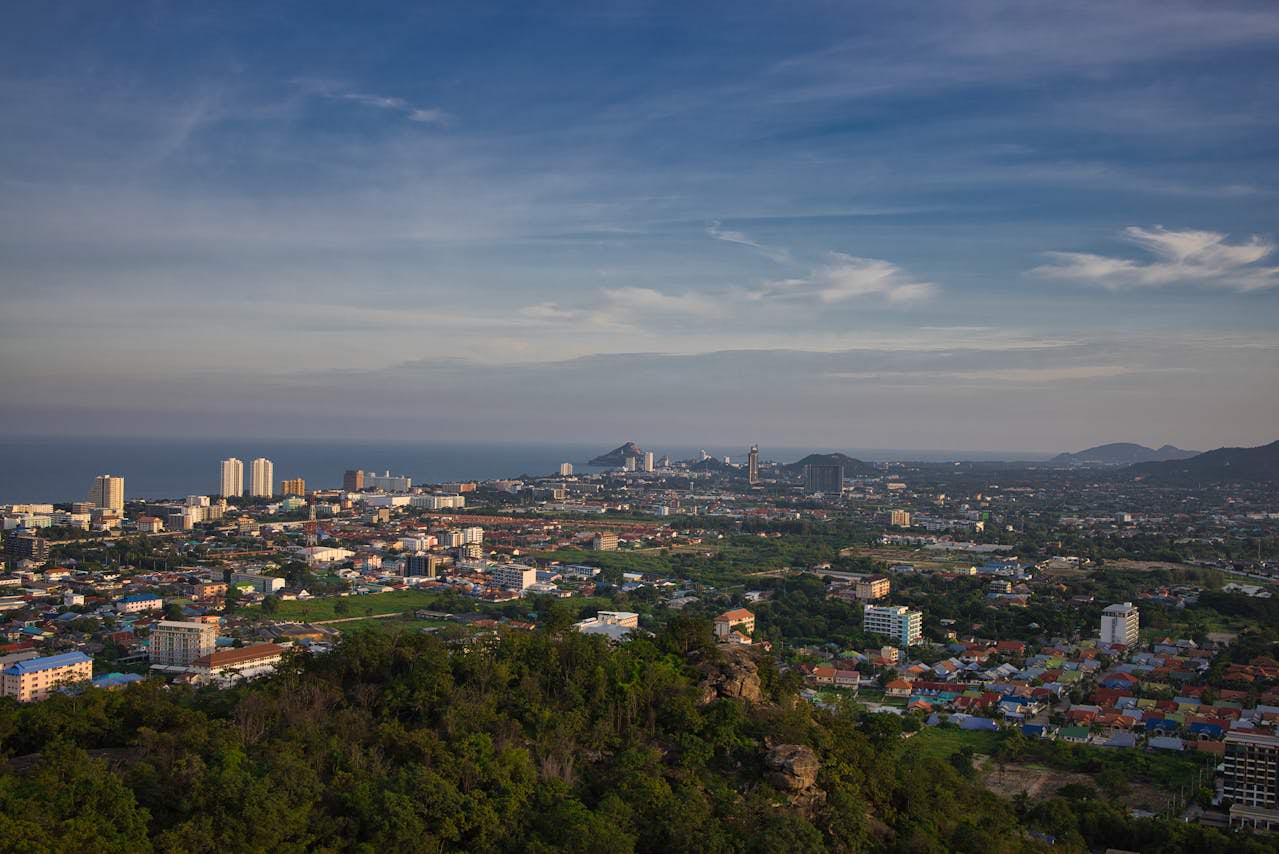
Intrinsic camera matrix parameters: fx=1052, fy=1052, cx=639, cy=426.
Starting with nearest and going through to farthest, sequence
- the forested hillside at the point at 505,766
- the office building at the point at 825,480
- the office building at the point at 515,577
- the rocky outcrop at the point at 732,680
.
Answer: the forested hillside at the point at 505,766
the rocky outcrop at the point at 732,680
the office building at the point at 515,577
the office building at the point at 825,480

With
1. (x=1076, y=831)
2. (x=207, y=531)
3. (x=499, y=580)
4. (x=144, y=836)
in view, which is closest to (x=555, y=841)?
(x=144, y=836)

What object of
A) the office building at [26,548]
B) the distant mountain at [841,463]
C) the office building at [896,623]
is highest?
the distant mountain at [841,463]

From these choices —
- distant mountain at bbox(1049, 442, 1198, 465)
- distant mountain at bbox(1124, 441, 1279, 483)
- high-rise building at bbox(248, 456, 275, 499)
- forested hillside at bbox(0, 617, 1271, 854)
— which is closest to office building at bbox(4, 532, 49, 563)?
high-rise building at bbox(248, 456, 275, 499)

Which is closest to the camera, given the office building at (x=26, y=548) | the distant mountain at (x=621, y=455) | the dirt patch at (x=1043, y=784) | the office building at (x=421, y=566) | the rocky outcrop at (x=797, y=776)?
the rocky outcrop at (x=797, y=776)

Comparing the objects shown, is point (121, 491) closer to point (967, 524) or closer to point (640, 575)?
point (640, 575)

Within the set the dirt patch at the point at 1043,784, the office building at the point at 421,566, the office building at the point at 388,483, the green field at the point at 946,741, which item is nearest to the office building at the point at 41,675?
the green field at the point at 946,741

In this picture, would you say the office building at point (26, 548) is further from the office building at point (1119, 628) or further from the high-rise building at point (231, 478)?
the office building at point (1119, 628)
